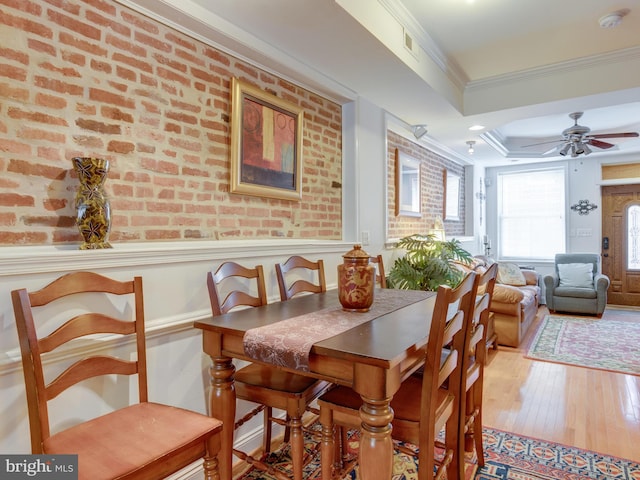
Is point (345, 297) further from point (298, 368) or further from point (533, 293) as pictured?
point (533, 293)

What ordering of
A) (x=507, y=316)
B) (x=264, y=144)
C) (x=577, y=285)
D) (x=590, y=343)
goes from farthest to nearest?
(x=577, y=285) < (x=590, y=343) < (x=507, y=316) < (x=264, y=144)

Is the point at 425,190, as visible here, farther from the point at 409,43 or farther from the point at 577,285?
the point at 577,285

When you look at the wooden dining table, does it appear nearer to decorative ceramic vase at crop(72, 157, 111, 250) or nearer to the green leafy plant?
decorative ceramic vase at crop(72, 157, 111, 250)

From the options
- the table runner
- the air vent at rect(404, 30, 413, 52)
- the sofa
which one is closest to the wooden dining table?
the table runner

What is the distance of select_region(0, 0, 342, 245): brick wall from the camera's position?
1.41 metres

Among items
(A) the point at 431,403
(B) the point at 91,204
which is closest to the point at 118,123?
(B) the point at 91,204

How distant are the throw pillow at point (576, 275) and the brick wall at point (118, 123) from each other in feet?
17.4

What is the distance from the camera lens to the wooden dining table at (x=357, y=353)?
1.22 metres

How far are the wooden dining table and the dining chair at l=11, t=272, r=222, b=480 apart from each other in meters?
0.28

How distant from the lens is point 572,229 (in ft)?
21.4

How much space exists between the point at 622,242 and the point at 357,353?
708cm

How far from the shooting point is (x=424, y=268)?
3605 millimetres

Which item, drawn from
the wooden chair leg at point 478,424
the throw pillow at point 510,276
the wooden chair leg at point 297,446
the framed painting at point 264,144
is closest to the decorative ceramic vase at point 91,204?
the framed painting at point 264,144

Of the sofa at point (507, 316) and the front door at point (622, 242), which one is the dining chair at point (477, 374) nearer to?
the sofa at point (507, 316)
